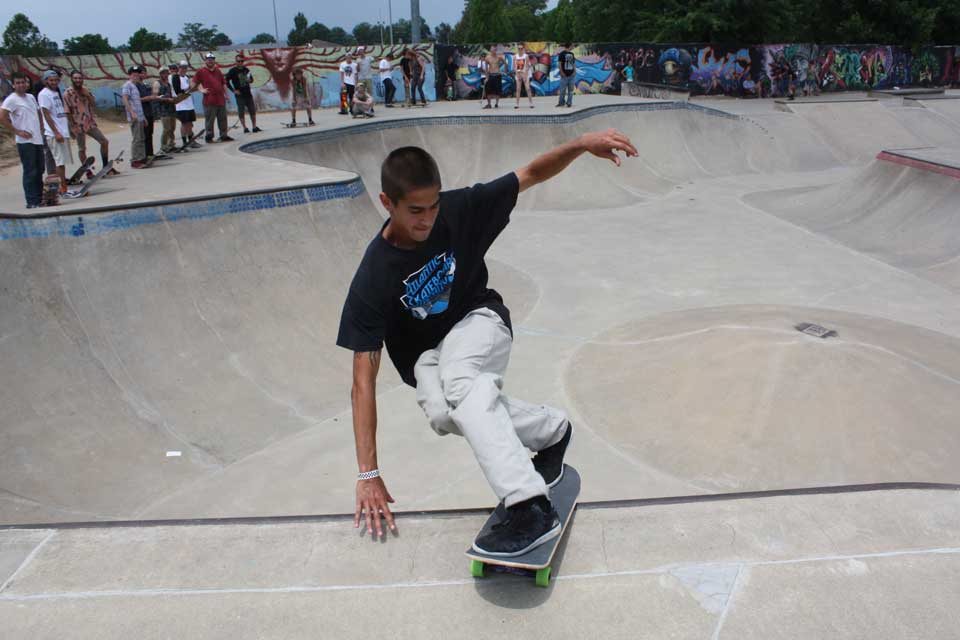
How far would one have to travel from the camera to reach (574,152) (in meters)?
3.07

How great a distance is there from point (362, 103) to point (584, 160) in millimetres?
7068

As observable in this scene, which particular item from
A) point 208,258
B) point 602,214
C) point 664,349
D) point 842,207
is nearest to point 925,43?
point 842,207

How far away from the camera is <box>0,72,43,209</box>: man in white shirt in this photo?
314 inches

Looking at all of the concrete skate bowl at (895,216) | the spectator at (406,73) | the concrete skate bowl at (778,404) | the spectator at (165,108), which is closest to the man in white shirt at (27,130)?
the spectator at (165,108)

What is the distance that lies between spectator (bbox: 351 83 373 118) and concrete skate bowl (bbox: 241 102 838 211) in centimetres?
282

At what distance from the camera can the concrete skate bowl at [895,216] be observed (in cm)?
1180

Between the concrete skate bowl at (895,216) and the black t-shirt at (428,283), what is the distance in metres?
10.5

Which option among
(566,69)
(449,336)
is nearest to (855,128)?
(566,69)

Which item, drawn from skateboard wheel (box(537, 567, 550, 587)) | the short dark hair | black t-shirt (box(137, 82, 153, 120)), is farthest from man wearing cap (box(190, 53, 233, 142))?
skateboard wheel (box(537, 567, 550, 587))

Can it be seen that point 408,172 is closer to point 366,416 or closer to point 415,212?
point 415,212

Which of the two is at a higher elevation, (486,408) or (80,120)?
(80,120)

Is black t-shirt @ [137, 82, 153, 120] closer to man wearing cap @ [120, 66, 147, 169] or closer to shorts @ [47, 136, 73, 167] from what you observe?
man wearing cap @ [120, 66, 147, 169]

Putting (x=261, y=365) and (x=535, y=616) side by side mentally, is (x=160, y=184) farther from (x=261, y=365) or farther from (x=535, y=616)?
(x=535, y=616)

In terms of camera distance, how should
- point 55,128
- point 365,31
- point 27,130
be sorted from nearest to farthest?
point 27,130
point 55,128
point 365,31
